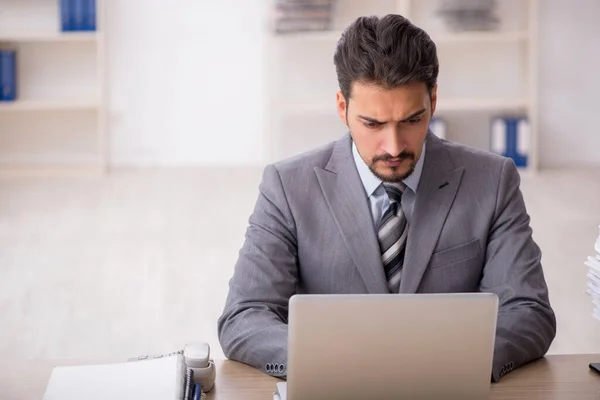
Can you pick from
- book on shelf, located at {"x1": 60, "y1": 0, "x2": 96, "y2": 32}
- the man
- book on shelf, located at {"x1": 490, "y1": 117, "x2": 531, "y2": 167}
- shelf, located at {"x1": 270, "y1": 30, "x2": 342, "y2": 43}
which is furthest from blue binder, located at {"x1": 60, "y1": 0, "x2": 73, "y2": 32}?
the man

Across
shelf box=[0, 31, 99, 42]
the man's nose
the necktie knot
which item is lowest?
the necktie knot

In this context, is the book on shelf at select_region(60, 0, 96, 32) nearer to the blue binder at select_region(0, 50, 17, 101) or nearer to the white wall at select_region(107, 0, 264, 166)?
the white wall at select_region(107, 0, 264, 166)

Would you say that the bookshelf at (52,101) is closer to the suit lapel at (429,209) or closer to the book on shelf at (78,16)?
the book on shelf at (78,16)

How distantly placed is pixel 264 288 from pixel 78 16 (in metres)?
5.02

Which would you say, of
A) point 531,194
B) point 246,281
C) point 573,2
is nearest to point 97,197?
point 531,194

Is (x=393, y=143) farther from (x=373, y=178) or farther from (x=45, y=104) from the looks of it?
(x=45, y=104)

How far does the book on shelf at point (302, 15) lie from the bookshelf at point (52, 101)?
3.85ft

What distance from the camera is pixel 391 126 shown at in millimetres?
2045

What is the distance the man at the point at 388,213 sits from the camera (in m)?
2.06

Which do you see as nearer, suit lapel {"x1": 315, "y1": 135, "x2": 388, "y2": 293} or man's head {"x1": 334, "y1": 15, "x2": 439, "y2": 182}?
man's head {"x1": 334, "y1": 15, "x2": 439, "y2": 182}

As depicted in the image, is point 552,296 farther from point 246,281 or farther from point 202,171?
point 202,171

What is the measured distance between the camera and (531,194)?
6234mm

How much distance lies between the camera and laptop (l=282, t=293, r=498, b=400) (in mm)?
1486

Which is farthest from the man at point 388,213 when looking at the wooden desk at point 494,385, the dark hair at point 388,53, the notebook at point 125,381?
the notebook at point 125,381
